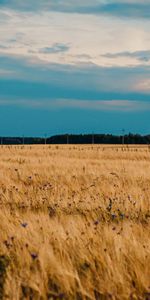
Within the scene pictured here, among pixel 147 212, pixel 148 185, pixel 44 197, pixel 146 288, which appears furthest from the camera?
pixel 148 185

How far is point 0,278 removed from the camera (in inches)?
184

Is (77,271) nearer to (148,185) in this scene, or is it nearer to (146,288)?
(146,288)

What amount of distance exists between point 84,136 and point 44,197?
377ft

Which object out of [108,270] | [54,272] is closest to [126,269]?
[108,270]

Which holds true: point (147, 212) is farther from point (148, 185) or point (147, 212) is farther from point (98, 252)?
point (148, 185)

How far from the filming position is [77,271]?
4.72 metres

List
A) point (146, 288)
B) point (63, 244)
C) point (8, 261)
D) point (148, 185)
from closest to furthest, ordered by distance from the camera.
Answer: point (146, 288) < point (8, 261) < point (63, 244) < point (148, 185)

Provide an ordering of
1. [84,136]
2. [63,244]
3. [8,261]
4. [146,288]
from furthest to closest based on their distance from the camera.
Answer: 1. [84,136]
2. [63,244]
3. [8,261]
4. [146,288]

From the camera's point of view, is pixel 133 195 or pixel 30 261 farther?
pixel 133 195

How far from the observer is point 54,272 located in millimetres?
4477

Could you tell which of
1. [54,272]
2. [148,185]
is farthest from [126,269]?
[148,185]

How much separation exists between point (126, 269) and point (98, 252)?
0.44 m

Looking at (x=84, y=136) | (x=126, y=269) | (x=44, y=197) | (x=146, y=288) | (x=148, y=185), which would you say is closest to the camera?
(x=146, y=288)

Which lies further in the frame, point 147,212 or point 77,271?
point 147,212
